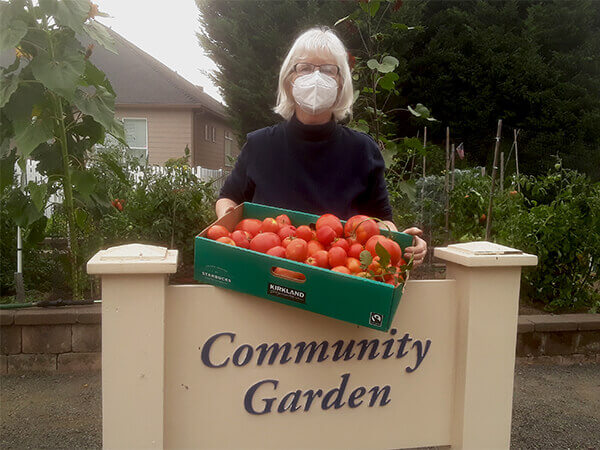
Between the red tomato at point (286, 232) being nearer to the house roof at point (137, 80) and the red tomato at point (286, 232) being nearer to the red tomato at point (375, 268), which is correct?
the red tomato at point (375, 268)

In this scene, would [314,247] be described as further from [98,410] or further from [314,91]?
[98,410]

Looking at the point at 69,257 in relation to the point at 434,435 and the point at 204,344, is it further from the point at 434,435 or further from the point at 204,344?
the point at 434,435

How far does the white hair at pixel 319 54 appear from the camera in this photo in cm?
194

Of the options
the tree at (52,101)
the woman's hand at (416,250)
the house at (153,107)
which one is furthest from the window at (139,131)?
the woman's hand at (416,250)

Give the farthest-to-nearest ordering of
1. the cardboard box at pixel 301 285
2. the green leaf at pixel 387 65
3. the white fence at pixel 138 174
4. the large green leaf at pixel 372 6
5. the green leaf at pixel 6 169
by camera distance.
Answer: the white fence at pixel 138 174 → the green leaf at pixel 387 65 → the large green leaf at pixel 372 6 → the green leaf at pixel 6 169 → the cardboard box at pixel 301 285

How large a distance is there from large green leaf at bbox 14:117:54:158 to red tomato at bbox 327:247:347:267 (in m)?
2.34

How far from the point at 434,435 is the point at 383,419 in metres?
0.20

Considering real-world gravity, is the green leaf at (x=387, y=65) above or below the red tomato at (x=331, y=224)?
above

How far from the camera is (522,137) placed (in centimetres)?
1586

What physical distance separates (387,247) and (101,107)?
2567mm

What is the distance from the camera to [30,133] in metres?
3.13

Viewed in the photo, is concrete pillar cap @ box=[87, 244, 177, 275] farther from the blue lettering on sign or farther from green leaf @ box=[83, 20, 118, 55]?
green leaf @ box=[83, 20, 118, 55]

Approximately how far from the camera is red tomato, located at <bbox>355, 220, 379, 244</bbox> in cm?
159

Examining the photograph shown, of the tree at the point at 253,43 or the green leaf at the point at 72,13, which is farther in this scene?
the tree at the point at 253,43
